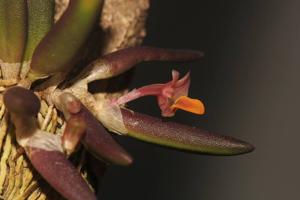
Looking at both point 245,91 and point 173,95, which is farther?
point 245,91

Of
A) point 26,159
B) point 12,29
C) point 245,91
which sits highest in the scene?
point 12,29

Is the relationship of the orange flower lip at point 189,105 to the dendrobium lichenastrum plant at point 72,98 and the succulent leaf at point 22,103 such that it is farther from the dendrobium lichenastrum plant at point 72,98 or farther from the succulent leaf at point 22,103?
the succulent leaf at point 22,103

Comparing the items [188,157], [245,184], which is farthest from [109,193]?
[245,184]

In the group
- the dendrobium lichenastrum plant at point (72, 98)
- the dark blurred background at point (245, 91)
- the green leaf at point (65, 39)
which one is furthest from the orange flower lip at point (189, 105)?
the dark blurred background at point (245, 91)

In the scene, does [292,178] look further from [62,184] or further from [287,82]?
[62,184]

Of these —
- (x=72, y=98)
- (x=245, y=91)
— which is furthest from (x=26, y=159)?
(x=245, y=91)

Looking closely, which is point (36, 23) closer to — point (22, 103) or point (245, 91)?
point (22, 103)

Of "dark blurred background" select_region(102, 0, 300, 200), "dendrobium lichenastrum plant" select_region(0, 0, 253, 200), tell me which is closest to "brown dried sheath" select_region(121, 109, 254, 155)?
"dendrobium lichenastrum plant" select_region(0, 0, 253, 200)
